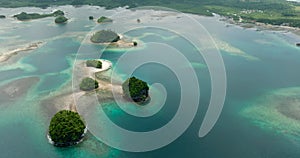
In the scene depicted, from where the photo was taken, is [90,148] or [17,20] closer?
[90,148]

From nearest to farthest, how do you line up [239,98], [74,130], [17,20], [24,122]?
[74,130], [24,122], [239,98], [17,20]

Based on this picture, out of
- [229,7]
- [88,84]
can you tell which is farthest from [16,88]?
[229,7]

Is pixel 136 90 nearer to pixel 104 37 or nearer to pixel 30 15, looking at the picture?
pixel 104 37

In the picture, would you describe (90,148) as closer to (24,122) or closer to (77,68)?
(24,122)

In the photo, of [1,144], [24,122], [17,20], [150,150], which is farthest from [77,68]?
[17,20]

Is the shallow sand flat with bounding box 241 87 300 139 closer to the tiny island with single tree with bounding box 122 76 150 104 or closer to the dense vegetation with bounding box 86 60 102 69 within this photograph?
the tiny island with single tree with bounding box 122 76 150 104

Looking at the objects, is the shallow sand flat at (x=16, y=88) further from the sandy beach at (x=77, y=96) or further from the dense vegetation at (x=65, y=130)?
the dense vegetation at (x=65, y=130)

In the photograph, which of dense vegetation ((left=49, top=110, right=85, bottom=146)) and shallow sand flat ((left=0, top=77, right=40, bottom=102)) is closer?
dense vegetation ((left=49, top=110, right=85, bottom=146))

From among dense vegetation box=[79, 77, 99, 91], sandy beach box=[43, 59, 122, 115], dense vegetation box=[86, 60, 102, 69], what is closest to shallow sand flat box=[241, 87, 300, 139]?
sandy beach box=[43, 59, 122, 115]
